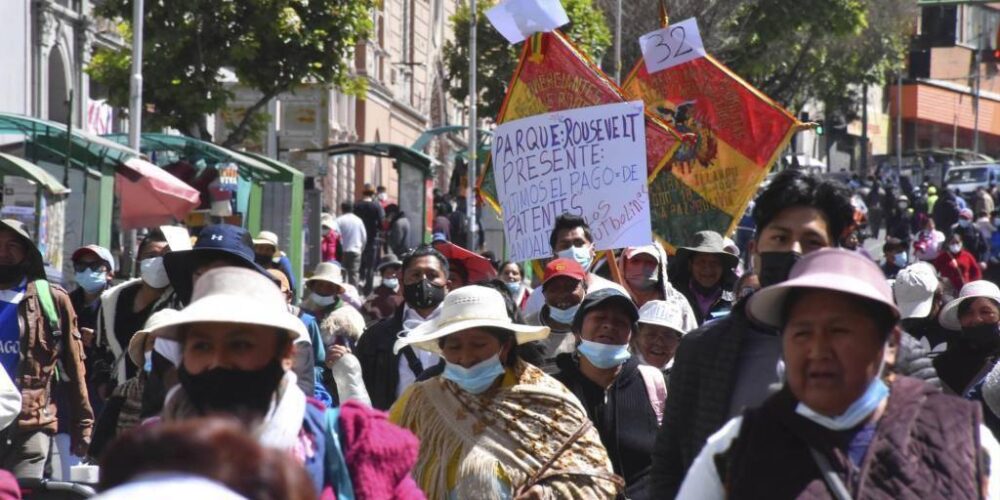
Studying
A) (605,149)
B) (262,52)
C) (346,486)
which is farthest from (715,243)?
(262,52)

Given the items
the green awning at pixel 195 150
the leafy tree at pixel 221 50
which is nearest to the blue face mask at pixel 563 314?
the green awning at pixel 195 150

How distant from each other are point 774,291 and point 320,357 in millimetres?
3956

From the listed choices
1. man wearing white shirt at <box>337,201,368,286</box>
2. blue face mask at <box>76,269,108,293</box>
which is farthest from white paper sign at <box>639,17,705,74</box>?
man wearing white shirt at <box>337,201,368,286</box>

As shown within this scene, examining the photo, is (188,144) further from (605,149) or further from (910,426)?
(910,426)

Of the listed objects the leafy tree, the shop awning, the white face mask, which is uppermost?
the leafy tree

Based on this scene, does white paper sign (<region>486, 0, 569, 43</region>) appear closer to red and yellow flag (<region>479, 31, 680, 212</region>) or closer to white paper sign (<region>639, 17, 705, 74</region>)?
red and yellow flag (<region>479, 31, 680, 212</region>)

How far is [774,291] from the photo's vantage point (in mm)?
3840

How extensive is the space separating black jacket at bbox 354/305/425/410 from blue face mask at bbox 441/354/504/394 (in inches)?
90.8

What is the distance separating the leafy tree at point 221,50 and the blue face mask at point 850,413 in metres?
23.6

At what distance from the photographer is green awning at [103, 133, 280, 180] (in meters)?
23.8

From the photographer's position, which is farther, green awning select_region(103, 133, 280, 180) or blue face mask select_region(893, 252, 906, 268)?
green awning select_region(103, 133, 280, 180)

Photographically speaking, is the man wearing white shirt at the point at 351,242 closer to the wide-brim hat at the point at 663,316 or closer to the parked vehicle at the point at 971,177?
the wide-brim hat at the point at 663,316

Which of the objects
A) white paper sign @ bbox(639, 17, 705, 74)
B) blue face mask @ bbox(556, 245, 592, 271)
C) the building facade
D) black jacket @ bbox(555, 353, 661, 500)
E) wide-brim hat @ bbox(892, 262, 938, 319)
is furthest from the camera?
the building facade

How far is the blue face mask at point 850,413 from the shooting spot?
3629mm
